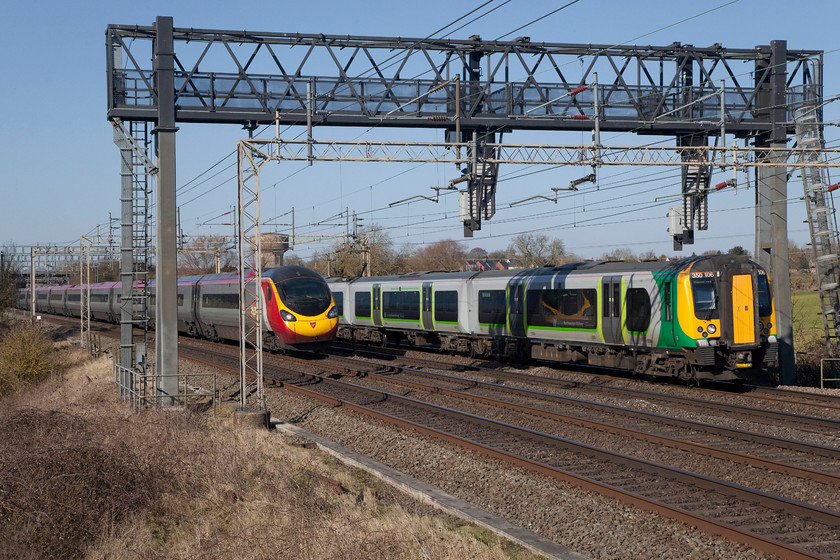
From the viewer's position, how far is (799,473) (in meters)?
10.3

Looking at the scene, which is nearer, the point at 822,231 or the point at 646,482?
the point at 646,482

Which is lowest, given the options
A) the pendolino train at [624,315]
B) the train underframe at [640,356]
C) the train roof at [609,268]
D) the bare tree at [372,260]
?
the train underframe at [640,356]

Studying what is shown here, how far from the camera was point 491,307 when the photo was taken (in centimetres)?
2552

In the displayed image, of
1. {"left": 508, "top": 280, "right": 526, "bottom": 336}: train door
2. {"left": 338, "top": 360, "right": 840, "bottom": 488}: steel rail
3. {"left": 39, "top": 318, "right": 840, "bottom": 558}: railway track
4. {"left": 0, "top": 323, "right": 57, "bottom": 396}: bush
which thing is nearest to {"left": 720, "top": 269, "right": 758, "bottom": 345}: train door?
{"left": 39, "top": 318, "right": 840, "bottom": 558}: railway track

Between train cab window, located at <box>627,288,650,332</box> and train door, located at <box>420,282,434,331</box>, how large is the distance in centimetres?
1043

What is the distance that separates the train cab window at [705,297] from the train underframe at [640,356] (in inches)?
29.9

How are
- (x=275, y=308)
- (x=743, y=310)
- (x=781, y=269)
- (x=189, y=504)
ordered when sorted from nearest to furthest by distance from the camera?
(x=189, y=504), (x=743, y=310), (x=781, y=269), (x=275, y=308)

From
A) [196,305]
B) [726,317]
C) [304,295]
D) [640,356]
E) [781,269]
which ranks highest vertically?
[781,269]

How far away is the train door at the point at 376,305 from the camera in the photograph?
32.4m

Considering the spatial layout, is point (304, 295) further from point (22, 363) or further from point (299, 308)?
point (22, 363)

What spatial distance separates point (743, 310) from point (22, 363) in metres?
22.0

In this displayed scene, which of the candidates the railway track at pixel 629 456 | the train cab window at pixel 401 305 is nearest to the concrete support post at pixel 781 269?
the railway track at pixel 629 456

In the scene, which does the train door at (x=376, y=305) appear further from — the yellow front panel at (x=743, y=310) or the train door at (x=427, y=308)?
the yellow front panel at (x=743, y=310)

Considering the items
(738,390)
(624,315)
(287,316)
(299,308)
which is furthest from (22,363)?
(738,390)
